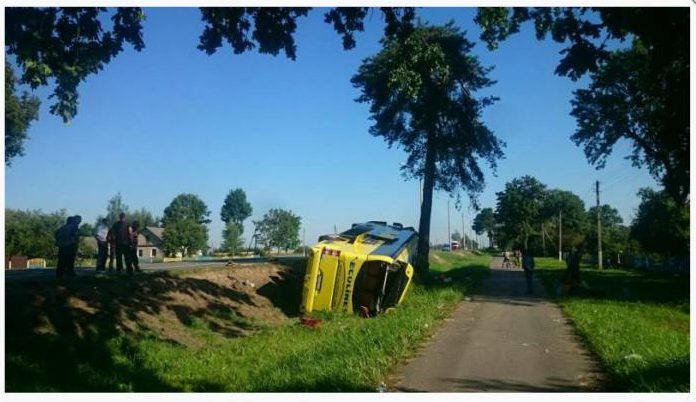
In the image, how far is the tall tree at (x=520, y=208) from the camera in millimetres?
106562

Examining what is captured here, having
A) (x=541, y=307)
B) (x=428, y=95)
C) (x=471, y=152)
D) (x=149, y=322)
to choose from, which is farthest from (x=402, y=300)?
(x=471, y=152)

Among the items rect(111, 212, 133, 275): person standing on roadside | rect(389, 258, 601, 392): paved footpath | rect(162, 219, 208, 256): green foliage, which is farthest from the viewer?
rect(162, 219, 208, 256): green foliage

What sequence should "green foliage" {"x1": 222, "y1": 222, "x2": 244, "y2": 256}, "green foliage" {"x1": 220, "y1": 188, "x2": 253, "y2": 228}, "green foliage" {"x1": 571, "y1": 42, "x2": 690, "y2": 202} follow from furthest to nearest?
"green foliage" {"x1": 220, "y1": 188, "x2": 253, "y2": 228}
"green foliage" {"x1": 222, "y1": 222, "x2": 244, "y2": 256}
"green foliage" {"x1": 571, "y1": 42, "x2": 690, "y2": 202}

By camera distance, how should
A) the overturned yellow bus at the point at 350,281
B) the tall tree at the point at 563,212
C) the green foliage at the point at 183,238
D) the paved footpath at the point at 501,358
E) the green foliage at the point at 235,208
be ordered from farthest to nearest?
the green foliage at the point at 235,208 → the tall tree at the point at 563,212 → the green foliage at the point at 183,238 → the overturned yellow bus at the point at 350,281 → the paved footpath at the point at 501,358

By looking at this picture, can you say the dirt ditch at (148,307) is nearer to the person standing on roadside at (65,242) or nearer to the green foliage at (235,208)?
the person standing on roadside at (65,242)

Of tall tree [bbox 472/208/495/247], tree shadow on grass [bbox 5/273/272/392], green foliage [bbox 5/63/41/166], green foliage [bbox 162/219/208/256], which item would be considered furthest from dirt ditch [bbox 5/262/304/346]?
tall tree [bbox 472/208/495/247]

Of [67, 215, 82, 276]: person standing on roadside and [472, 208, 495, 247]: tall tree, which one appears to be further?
[472, 208, 495, 247]: tall tree

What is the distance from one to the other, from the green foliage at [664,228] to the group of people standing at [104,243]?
107 feet

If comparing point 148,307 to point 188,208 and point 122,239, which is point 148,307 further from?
point 188,208

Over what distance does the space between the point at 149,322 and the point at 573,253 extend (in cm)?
1608

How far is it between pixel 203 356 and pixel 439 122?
71.6ft

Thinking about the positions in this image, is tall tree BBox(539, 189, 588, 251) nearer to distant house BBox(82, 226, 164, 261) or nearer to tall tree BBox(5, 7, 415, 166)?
distant house BBox(82, 226, 164, 261)

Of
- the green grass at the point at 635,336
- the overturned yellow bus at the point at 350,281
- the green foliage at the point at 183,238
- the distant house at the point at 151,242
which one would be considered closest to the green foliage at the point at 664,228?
the green grass at the point at 635,336

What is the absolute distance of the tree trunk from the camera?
2759 centimetres
